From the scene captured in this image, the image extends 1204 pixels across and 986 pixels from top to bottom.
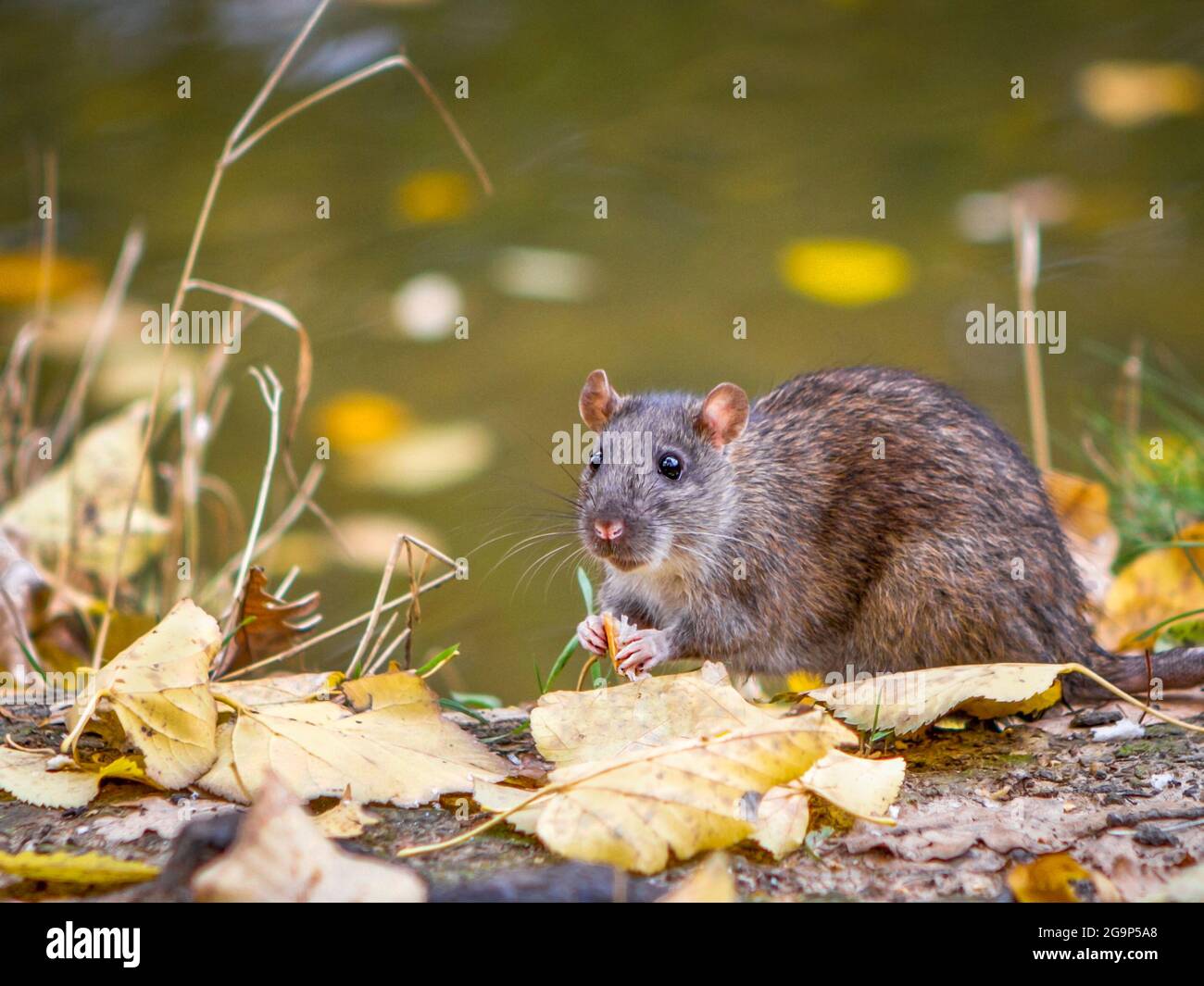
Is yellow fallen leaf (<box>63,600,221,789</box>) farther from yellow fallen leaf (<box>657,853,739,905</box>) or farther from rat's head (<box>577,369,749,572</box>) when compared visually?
rat's head (<box>577,369,749,572</box>)

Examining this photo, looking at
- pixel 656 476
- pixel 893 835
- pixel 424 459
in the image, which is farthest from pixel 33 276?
pixel 893 835

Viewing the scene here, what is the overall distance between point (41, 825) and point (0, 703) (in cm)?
71

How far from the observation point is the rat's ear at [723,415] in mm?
4043

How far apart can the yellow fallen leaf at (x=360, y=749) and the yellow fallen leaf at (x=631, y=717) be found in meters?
0.15

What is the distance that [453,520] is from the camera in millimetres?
6547

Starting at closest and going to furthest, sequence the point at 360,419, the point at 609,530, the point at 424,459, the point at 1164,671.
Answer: the point at 1164,671
the point at 609,530
the point at 424,459
the point at 360,419

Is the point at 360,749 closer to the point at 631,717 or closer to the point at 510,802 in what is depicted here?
the point at 510,802

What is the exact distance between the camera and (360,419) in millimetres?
7176

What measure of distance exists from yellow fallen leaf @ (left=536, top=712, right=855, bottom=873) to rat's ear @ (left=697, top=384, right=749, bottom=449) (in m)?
1.72

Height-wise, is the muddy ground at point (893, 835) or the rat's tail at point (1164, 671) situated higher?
the rat's tail at point (1164, 671)

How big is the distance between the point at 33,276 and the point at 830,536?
5781 millimetres

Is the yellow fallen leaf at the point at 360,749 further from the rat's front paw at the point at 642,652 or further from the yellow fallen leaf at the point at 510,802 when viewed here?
the rat's front paw at the point at 642,652

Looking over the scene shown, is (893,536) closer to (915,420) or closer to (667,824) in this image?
(915,420)

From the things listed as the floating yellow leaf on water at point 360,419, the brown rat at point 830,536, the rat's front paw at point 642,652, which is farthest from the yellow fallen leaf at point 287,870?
the floating yellow leaf on water at point 360,419
